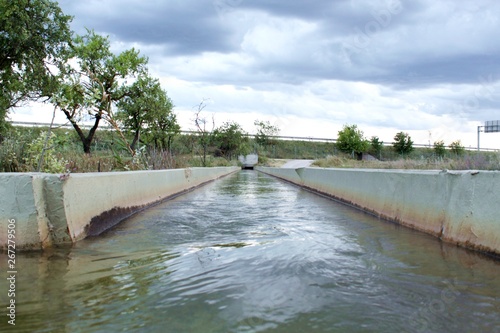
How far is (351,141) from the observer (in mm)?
102312

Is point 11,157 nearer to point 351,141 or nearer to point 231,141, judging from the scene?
point 231,141

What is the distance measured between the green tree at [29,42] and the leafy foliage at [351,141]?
273 feet

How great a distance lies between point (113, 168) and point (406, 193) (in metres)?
9.59

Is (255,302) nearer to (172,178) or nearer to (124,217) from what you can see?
(124,217)

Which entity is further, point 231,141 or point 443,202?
point 231,141

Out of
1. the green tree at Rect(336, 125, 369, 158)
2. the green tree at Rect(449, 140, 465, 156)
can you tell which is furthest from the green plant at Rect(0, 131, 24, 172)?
the green tree at Rect(449, 140, 465, 156)

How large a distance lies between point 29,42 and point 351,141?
8833 centimetres

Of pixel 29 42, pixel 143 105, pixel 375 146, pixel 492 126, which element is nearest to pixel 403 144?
pixel 375 146

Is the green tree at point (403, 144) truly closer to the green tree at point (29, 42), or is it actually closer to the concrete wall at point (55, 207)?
the green tree at point (29, 42)

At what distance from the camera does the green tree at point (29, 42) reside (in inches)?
850

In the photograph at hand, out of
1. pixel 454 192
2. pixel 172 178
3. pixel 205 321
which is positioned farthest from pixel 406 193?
pixel 172 178

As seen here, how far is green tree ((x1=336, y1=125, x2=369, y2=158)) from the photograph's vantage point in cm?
10194

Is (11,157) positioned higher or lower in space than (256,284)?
higher

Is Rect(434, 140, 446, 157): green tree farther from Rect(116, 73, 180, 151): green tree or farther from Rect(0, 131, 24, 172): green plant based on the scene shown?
Rect(0, 131, 24, 172): green plant
